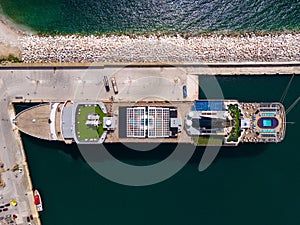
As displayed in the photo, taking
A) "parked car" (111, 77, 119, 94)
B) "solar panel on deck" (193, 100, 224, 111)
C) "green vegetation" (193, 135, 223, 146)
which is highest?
"parked car" (111, 77, 119, 94)

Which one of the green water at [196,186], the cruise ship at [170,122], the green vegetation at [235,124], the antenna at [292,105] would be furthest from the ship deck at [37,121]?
the antenna at [292,105]

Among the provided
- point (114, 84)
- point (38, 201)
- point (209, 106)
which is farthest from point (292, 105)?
point (38, 201)

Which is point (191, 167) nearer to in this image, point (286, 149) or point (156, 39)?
point (286, 149)

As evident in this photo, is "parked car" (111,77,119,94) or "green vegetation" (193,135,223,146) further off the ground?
"parked car" (111,77,119,94)

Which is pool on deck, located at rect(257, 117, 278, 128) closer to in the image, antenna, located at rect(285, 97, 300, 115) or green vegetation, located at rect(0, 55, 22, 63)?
antenna, located at rect(285, 97, 300, 115)

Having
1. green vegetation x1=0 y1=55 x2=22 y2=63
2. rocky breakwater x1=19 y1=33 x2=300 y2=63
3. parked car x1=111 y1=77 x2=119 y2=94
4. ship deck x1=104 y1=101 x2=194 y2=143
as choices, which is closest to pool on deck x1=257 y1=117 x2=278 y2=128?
rocky breakwater x1=19 y1=33 x2=300 y2=63

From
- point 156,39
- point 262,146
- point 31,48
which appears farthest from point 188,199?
point 31,48

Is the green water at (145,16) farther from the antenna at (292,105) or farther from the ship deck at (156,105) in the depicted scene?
the ship deck at (156,105)
